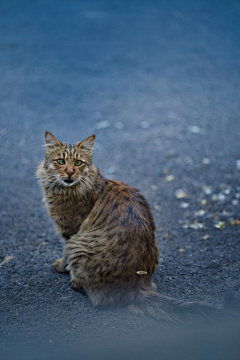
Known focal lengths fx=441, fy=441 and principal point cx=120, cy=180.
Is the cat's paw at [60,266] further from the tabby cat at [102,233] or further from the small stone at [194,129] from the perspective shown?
the small stone at [194,129]

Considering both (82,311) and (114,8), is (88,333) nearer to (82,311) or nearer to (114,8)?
(82,311)

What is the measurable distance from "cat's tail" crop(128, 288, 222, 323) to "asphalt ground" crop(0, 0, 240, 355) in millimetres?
86

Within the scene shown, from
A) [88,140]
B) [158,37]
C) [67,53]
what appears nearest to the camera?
[88,140]

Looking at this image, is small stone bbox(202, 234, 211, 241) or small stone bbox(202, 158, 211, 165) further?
small stone bbox(202, 158, 211, 165)

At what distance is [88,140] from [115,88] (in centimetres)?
516

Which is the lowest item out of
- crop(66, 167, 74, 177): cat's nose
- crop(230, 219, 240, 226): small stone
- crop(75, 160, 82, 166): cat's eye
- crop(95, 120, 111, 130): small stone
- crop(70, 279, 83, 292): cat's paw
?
crop(70, 279, 83, 292): cat's paw

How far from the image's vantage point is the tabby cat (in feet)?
11.6

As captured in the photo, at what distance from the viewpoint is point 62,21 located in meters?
9.95

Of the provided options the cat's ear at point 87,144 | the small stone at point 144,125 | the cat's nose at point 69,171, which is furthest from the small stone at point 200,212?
the small stone at point 144,125

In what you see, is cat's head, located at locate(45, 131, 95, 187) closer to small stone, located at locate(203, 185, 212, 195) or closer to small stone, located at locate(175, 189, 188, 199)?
small stone, located at locate(175, 189, 188, 199)

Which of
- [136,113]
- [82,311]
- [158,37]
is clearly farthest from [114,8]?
[82,311]

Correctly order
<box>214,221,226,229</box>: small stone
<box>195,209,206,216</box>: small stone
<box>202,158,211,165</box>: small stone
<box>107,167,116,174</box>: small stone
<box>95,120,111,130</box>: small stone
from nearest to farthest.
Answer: <box>214,221,226,229</box>: small stone → <box>195,209,206,216</box>: small stone → <box>107,167,116,174</box>: small stone → <box>202,158,211,165</box>: small stone → <box>95,120,111,130</box>: small stone

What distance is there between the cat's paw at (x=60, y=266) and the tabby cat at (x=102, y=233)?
10 cm

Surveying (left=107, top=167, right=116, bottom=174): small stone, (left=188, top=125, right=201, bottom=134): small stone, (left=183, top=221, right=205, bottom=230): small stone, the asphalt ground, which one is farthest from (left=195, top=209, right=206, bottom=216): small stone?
(left=188, top=125, right=201, bottom=134): small stone
